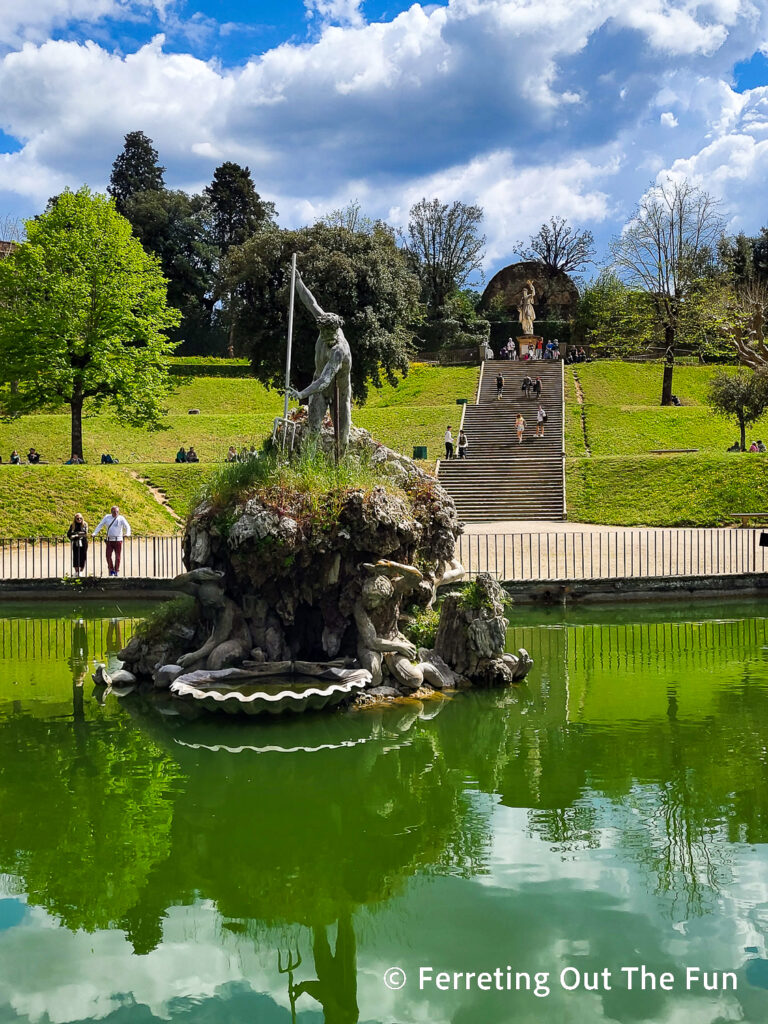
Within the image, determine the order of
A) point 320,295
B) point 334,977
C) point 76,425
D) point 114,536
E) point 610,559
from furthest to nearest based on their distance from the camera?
point 320,295 < point 76,425 < point 610,559 < point 114,536 < point 334,977

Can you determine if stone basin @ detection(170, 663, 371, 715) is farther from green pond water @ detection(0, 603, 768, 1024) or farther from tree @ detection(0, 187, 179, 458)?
tree @ detection(0, 187, 179, 458)

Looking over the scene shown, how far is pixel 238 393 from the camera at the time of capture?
56.7m

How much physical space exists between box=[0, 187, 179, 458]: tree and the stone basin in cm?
2615

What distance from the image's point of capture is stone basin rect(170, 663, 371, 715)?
12.2 m

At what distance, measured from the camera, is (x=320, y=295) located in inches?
1603

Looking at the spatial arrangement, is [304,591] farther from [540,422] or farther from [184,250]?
[184,250]

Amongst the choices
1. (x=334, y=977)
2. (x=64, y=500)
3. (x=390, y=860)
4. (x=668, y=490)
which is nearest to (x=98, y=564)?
(x=64, y=500)

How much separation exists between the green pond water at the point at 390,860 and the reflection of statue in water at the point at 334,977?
0.07 feet

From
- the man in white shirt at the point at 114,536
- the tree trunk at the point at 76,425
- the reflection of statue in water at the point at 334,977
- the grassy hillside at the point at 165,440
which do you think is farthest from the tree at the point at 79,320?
the reflection of statue in water at the point at 334,977

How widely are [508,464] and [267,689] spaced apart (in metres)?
26.1

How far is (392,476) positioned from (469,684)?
328cm

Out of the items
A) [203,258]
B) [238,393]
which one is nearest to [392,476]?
[238,393]

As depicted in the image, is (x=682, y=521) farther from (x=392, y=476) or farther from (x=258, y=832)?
(x=258, y=832)

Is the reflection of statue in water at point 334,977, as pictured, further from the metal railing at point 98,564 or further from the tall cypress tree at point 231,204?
the tall cypress tree at point 231,204
